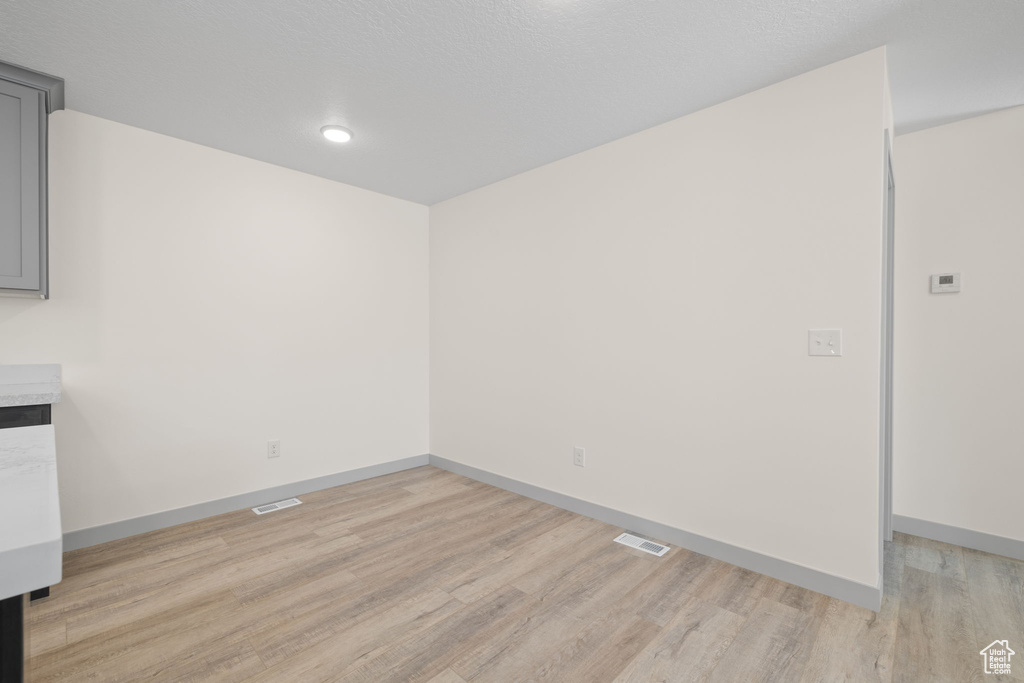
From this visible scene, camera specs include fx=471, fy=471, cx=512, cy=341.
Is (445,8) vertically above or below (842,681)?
above

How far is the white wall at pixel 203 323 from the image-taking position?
260 centimetres

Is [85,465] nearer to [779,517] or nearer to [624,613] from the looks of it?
[624,613]

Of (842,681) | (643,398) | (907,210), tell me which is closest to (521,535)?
(643,398)

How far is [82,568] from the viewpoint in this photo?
2383 mm

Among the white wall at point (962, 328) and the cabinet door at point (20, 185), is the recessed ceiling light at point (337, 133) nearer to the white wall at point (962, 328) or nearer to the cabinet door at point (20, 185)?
the cabinet door at point (20, 185)

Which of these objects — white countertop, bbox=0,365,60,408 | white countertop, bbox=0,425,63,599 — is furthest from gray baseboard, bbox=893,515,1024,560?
white countertop, bbox=0,365,60,408

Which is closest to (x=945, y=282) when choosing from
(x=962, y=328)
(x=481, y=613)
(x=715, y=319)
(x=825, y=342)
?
(x=962, y=328)

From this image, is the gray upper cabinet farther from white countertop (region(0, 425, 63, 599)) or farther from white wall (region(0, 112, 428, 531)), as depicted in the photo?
white countertop (region(0, 425, 63, 599))

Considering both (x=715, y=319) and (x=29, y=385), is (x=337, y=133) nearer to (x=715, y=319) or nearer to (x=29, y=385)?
(x=29, y=385)

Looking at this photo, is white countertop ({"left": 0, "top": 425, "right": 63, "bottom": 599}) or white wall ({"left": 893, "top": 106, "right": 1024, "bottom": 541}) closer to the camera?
white countertop ({"left": 0, "top": 425, "right": 63, "bottom": 599})

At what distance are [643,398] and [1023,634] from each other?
1.77 m

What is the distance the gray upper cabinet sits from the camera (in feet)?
6.98

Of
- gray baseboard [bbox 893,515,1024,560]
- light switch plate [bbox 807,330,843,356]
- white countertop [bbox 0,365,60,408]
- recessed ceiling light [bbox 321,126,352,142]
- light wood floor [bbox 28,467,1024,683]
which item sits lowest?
light wood floor [bbox 28,467,1024,683]

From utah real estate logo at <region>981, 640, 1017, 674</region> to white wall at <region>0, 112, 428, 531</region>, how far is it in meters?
3.66
